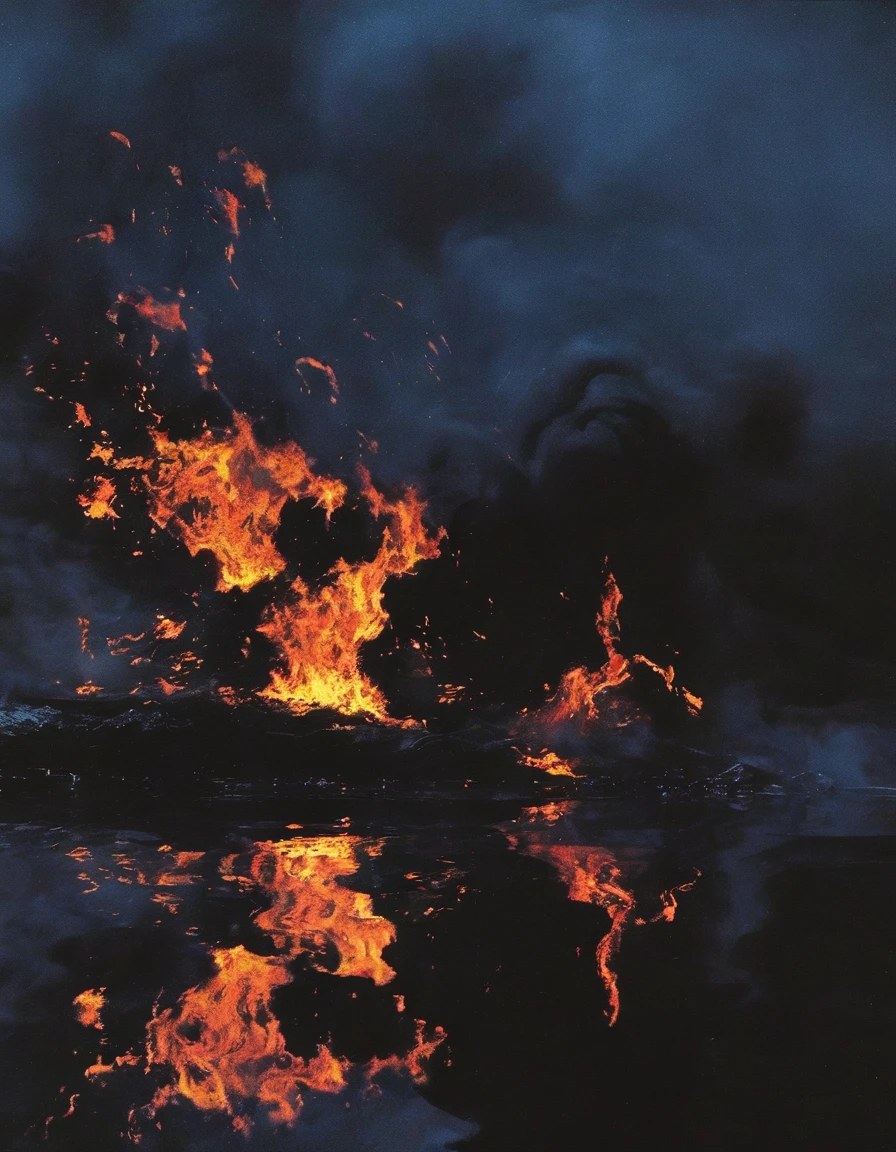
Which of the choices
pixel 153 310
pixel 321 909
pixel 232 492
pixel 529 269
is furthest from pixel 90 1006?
pixel 529 269

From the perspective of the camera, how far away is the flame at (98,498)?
3.49 metres

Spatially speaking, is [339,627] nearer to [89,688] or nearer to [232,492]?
[232,492]

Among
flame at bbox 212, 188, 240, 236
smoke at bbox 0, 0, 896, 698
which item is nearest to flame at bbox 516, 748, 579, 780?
smoke at bbox 0, 0, 896, 698

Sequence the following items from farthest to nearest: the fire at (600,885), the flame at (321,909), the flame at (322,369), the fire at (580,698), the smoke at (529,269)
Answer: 1. the fire at (580,698)
2. the flame at (322,369)
3. the smoke at (529,269)
4. the flame at (321,909)
5. the fire at (600,885)

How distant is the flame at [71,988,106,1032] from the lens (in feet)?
5.20

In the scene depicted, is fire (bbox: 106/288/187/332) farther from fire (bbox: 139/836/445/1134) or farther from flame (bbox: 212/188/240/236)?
fire (bbox: 139/836/445/1134)

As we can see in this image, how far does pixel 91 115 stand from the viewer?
3.32 meters

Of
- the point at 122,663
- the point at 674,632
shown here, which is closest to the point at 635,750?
the point at 674,632

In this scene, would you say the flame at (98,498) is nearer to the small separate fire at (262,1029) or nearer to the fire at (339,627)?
the fire at (339,627)

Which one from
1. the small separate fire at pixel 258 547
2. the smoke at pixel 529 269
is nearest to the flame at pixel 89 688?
the small separate fire at pixel 258 547

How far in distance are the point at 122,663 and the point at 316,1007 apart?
209cm

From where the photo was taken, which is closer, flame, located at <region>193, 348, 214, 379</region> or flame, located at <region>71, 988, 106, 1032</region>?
flame, located at <region>71, 988, 106, 1032</region>

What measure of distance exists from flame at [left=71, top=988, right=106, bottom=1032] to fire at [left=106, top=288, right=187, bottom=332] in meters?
2.29

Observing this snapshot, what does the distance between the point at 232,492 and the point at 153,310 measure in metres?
0.63
